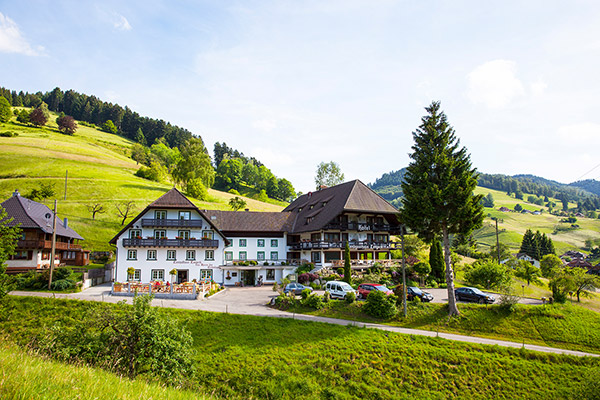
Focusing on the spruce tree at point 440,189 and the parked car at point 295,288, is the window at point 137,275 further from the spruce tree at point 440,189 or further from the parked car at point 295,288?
the spruce tree at point 440,189

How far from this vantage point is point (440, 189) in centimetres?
2898

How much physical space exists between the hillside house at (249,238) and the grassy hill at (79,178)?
21.5 meters

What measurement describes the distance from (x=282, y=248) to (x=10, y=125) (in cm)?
12355

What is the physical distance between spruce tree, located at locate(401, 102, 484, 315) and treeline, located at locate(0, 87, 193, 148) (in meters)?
153

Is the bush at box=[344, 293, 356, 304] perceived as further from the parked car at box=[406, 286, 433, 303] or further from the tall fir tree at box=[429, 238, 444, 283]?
the tall fir tree at box=[429, 238, 444, 283]

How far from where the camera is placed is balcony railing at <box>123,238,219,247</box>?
137ft

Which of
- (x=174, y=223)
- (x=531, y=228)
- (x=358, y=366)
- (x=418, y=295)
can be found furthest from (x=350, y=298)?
(x=531, y=228)

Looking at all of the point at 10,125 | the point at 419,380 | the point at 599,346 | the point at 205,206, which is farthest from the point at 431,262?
the point at 10,125

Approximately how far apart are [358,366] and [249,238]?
33.5 m

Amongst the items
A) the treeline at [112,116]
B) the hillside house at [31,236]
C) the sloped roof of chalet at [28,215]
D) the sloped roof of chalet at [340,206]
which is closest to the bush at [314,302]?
the sloped roof of chalet at [340,206]

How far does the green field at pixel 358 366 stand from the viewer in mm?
18391

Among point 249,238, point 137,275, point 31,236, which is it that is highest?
point 31,236

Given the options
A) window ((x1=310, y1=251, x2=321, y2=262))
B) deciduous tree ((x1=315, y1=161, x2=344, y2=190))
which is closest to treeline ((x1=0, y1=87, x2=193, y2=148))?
deciduous tree ((x1=315, y1=161, x2=344, y2=190))

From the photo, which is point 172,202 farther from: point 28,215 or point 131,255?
point 28,215
